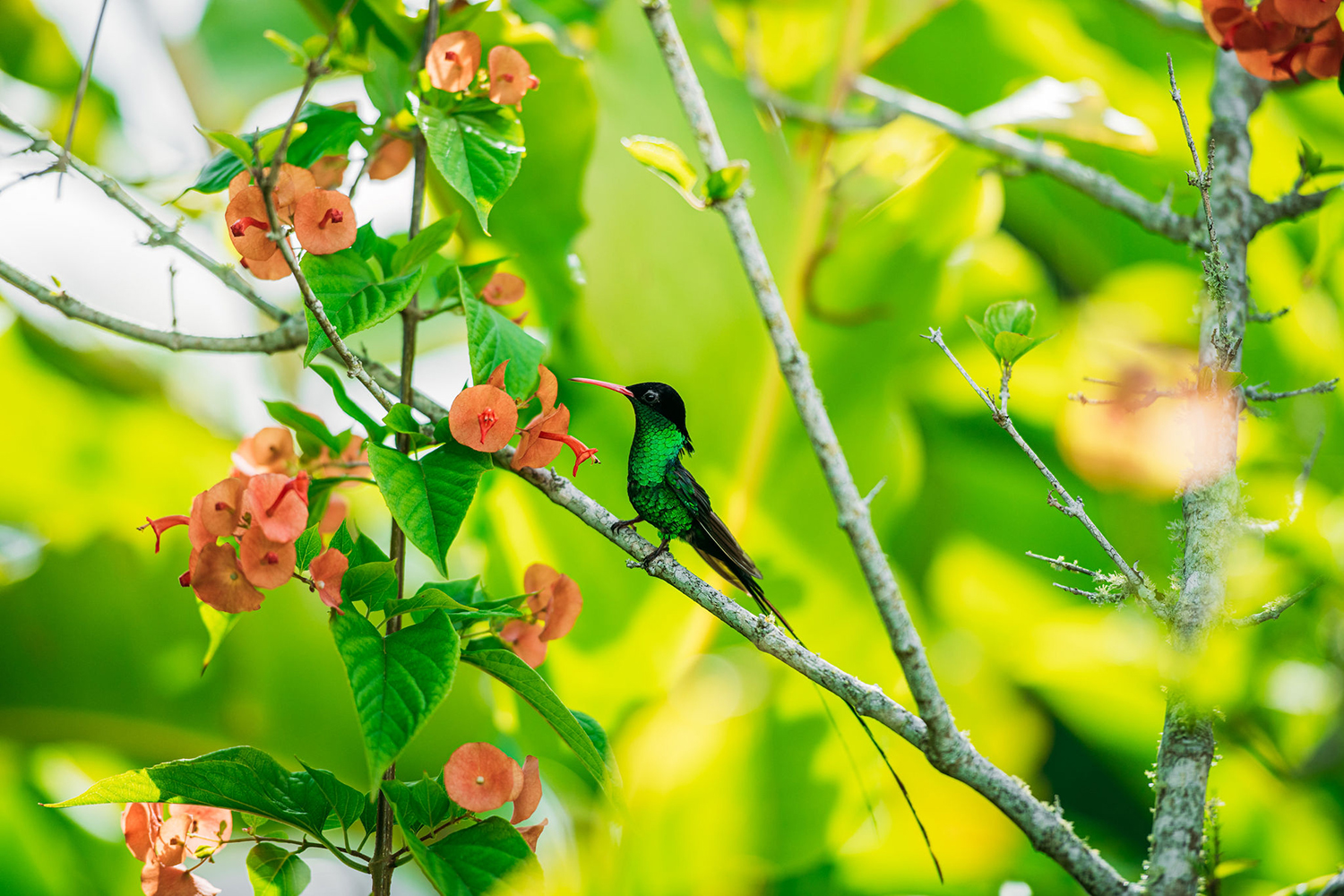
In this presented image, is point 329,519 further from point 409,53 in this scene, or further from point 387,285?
point 409,53

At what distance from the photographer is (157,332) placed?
1.52 ft

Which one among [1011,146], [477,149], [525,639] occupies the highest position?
[1011,146]

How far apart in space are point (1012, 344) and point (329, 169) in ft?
1.22

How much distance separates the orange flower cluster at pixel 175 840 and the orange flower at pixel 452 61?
37cm

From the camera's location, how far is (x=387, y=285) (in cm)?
39

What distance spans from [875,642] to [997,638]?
0.28 metres

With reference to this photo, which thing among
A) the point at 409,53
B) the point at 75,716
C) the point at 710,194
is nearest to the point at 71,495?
the point at 75,716

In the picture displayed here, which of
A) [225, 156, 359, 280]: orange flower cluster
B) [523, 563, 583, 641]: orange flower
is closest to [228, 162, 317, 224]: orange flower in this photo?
[225, 156, 359, 280]: orange flower cluster

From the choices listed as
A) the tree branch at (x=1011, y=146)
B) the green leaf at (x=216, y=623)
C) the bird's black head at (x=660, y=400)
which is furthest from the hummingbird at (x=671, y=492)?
the tree branch at (x=1011, y=146)

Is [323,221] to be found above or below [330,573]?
above

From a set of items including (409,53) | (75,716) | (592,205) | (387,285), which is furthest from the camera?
(75,716)

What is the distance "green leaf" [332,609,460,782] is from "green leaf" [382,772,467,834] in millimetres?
89

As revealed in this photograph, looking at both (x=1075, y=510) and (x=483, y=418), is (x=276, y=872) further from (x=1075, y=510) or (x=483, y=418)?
(x=1075, y=510)

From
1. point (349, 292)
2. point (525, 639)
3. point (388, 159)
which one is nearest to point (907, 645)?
point (525, 639)
